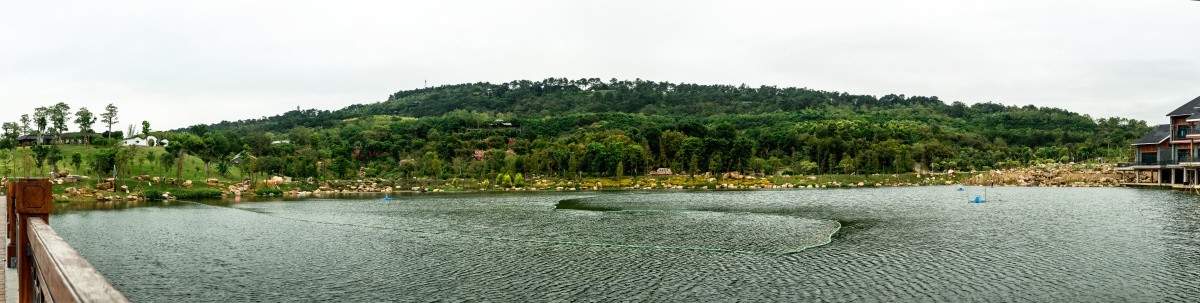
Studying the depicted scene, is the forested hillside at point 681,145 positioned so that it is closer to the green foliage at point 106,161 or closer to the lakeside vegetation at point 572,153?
the lakeside vegetation at point 572,153

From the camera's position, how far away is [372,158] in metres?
103

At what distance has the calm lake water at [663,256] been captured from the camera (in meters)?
14.8

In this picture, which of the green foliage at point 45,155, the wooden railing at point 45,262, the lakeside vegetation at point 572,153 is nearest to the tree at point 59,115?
the lakeside vegetation at point 572,153

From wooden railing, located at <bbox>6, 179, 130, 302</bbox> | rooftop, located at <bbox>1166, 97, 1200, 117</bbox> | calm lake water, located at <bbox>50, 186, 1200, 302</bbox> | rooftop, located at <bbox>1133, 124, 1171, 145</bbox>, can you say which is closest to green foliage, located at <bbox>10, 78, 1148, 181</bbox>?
rooftop, located at <bbox>1133, 124, 1171, 145</bbox>

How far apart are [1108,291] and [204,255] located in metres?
23.9

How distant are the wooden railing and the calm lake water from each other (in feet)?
25.4

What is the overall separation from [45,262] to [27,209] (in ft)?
8.06

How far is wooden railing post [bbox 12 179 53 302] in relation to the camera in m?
6.27

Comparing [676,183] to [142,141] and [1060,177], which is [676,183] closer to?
[1060,177]

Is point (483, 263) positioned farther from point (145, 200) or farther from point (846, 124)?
point (846, 124)

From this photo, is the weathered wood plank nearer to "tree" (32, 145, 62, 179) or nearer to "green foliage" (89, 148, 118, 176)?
"green foliage" (89, 148, 118, 176)

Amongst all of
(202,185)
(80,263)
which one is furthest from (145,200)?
(80,263)

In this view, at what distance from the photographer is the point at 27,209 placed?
20.6 ft

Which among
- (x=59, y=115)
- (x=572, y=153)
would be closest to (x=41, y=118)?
(x=59, y=115)
